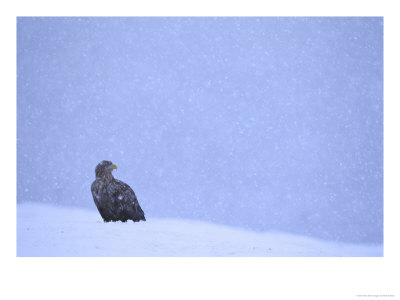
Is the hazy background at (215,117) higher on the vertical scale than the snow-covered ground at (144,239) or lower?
higher

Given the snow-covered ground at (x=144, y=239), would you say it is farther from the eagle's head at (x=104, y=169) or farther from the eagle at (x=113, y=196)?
the eagle's head at (x=104, y=169)

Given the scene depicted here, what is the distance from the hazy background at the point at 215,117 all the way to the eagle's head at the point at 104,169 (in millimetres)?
59

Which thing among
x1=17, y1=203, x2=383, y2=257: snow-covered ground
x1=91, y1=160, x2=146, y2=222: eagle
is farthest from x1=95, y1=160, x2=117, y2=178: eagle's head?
x1=17, y1=203, x2=383, y2=257: snow-covered ground

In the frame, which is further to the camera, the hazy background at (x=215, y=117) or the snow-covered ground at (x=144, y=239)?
the hazy background at (x=215, y=117)

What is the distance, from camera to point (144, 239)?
12.2ft

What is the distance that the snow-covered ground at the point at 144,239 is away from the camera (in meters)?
3.67

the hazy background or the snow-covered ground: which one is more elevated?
the hazy background

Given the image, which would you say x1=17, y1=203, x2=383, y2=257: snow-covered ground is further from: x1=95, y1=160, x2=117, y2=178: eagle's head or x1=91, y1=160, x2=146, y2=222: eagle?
A: x1=95, y1=160, x2=117, y2=178: eagle's head

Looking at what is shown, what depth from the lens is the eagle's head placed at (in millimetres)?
3877

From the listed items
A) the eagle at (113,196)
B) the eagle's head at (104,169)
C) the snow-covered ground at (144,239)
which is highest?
the eagle's head at (104,169)

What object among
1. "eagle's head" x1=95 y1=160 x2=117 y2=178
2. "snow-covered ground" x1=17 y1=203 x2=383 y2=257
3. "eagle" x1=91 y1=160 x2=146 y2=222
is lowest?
"snow-covered ground" x1=17 y1=203 x2=383 y2=257

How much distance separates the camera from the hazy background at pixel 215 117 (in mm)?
3854

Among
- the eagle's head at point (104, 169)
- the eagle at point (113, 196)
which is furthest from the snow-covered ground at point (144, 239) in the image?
the eagle's head at point (104, 169)
